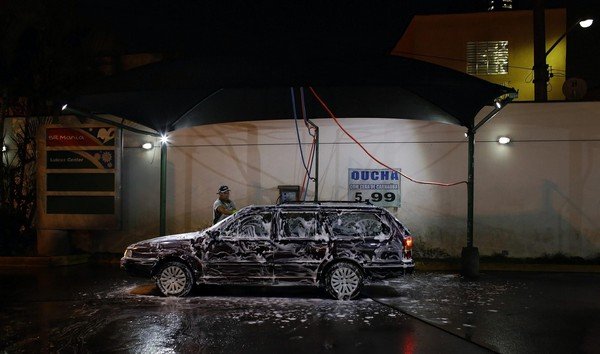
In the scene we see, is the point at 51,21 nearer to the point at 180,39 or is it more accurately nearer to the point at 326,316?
the point at 180,39

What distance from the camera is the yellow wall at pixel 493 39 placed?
22.0 metres

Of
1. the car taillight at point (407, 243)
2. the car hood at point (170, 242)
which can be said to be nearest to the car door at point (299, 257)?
the car taillight at point (407, 243)

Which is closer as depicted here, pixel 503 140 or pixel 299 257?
pixel 299 257

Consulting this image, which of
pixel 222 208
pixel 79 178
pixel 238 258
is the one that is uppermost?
pixel 79 178

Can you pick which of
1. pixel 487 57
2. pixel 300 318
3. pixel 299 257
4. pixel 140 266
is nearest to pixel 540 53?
pixel 487 57

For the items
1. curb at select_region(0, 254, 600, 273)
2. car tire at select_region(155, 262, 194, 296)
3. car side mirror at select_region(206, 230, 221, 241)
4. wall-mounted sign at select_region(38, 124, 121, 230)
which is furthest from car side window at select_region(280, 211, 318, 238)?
wall-mounted sign at select_region(38, 124, 121, 230)

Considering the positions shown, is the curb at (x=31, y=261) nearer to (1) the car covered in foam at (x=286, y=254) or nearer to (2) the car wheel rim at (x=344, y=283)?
(1) the car covered in foam at (x=286, y=254)

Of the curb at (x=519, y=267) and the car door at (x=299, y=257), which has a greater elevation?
the car door at (x=299, y=257)

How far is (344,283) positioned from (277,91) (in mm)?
6667

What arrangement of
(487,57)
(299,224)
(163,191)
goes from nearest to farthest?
(299,224), (163,191), (487,57)

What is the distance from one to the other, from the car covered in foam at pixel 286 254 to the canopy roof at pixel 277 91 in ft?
10.7

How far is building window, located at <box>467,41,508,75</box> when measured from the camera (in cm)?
2217

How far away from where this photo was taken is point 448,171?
13969mm

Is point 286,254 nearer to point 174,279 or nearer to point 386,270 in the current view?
point 386,270
